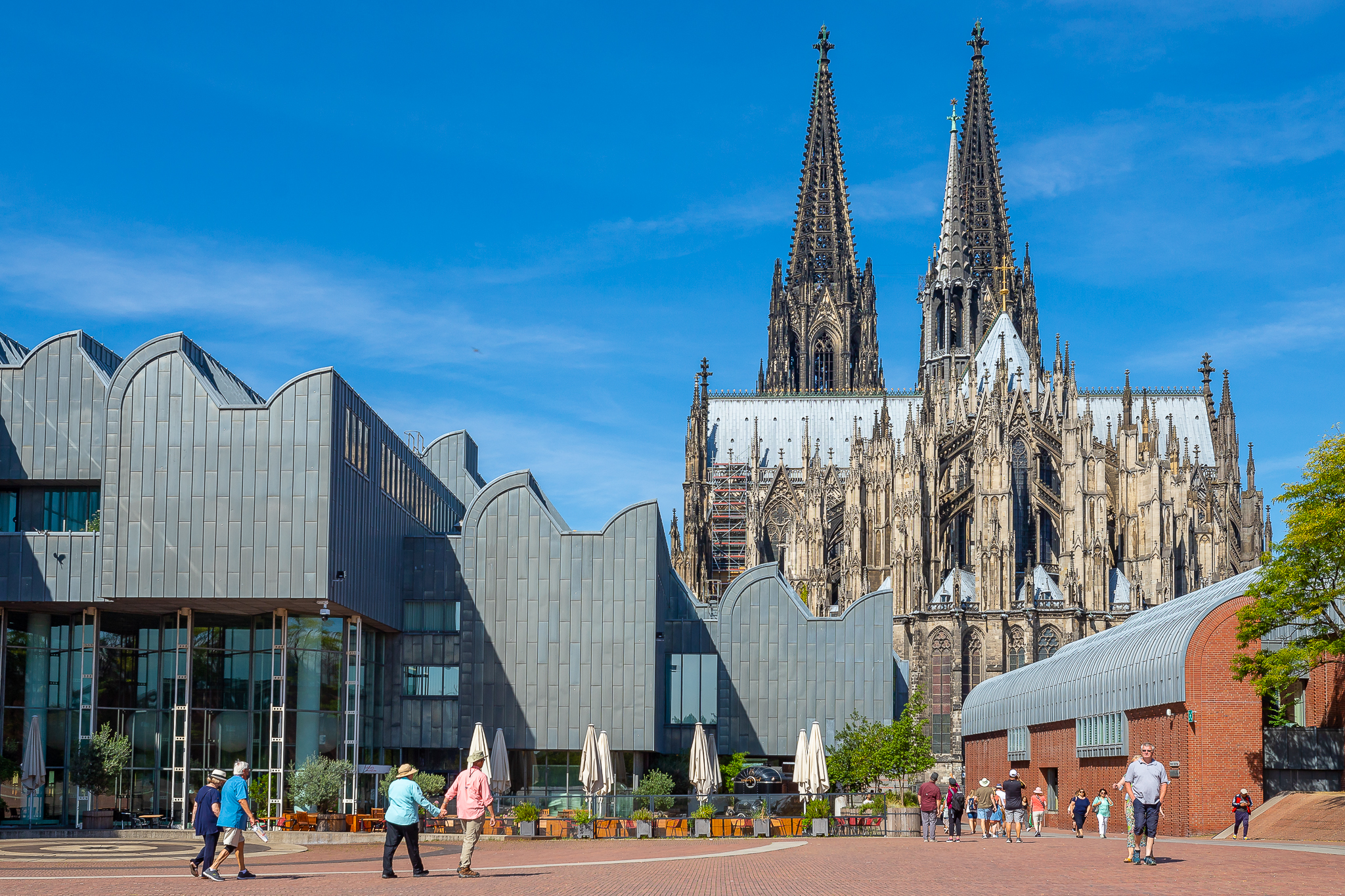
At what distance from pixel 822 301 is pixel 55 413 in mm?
75479

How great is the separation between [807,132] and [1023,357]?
31.3m

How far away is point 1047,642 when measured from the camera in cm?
7469

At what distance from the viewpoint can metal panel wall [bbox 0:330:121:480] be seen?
38.6 meters

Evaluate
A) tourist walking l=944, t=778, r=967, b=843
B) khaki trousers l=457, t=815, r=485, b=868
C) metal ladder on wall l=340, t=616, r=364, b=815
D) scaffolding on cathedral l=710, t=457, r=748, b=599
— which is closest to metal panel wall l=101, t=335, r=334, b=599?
metal ladder on wall l=340, t=616, r=364, b=815

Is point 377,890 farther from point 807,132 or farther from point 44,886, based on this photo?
point 807,132

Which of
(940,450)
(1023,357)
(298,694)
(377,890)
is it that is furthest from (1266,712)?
(1023,357)

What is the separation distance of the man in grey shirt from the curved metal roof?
1292cm

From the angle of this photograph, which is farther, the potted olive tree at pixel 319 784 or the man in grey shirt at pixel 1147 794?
the potted olive tree at pixel 319 784

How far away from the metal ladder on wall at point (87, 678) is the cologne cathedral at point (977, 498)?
35189 millimetres

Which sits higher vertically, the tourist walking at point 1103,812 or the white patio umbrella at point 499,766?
the white patio umbrella at point 499,766

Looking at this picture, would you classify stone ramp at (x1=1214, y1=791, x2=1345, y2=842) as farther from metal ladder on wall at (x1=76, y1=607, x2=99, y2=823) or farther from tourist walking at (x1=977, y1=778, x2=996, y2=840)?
metal ladder on wall at (x1=76, y1=607, x2=99, y2=823)

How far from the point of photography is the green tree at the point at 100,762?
35.6 m

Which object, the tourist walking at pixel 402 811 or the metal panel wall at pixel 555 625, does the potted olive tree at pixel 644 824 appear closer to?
the metal panel wall at pixel 555 625

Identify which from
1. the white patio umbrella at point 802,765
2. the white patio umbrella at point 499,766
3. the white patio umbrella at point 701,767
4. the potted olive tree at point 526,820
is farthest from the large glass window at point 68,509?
the white patio umbrella at point 802,765
